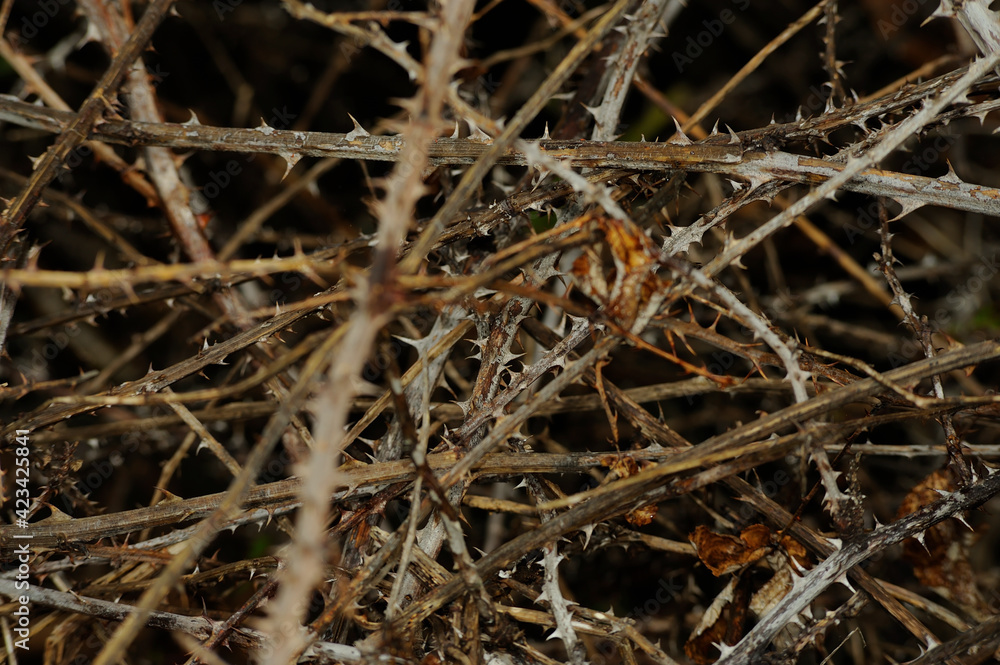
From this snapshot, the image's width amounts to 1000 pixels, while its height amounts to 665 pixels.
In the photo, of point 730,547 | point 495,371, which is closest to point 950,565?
point 730,547

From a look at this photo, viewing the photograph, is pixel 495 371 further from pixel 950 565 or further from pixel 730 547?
pixel 950 565

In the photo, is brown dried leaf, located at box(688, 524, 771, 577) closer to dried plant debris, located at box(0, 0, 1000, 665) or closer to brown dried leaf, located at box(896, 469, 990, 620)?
dried plant debris, located at box(0, 0, 1000, 665)

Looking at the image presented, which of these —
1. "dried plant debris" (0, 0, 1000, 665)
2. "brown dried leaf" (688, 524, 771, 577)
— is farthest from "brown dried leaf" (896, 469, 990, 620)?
"brown dried leaf" (688, 524, 771, 577)

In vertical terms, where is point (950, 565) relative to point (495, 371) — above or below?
below

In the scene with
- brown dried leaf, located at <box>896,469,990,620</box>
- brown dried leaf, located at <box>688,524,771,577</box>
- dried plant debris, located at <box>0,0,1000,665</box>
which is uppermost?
dried plant debris, located at <box>0,0,1000,665</box>

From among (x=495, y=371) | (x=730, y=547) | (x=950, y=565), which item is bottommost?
(x=950, y=565)

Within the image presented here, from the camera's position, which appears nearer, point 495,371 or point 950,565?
point 495,371

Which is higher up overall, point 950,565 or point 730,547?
point 730,547

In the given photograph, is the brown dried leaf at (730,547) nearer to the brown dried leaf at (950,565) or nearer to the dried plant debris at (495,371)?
the dried plant debris at (495,371)

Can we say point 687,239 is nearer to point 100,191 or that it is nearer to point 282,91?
point 282,91
